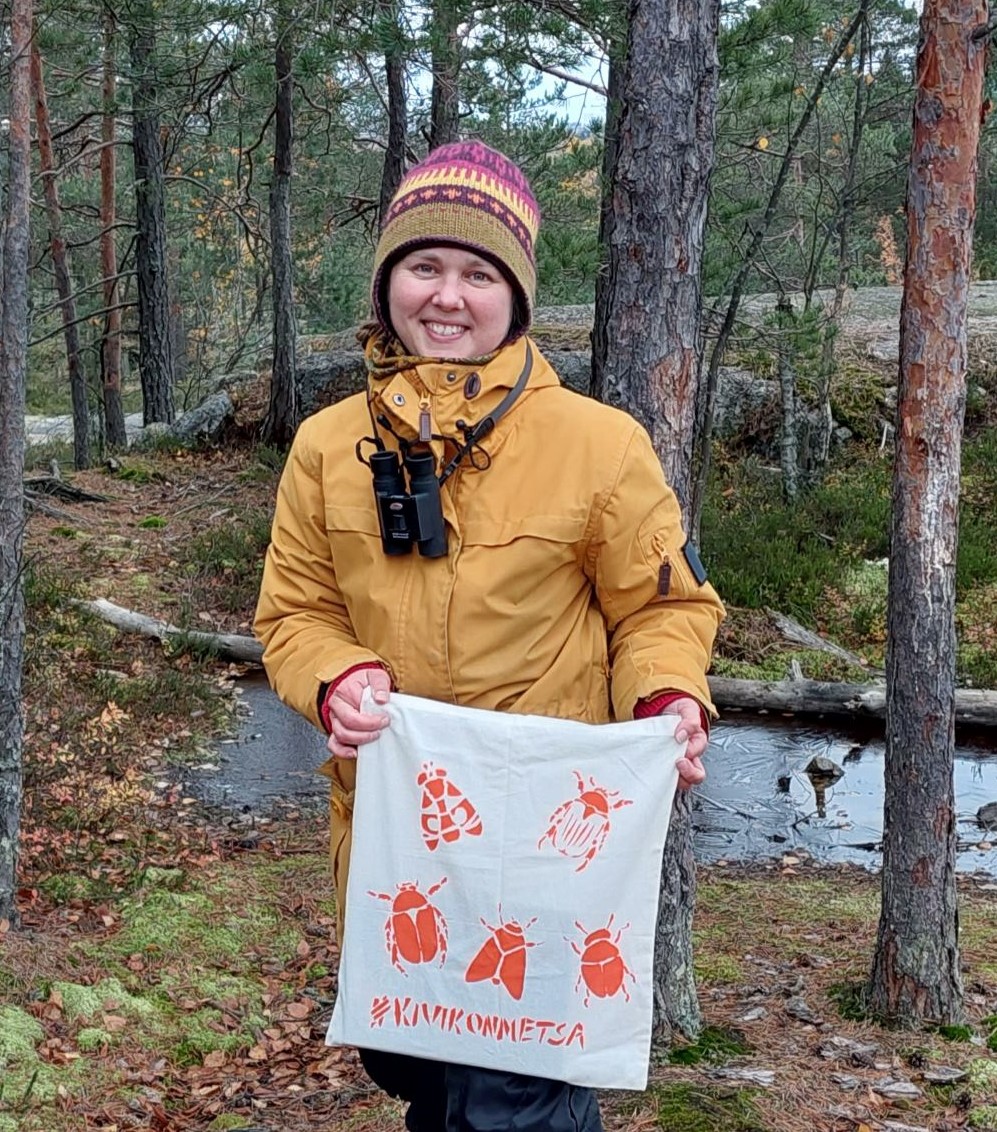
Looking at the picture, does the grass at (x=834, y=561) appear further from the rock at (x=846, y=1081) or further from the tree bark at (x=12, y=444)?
the tree bark at (x=12, y=444)

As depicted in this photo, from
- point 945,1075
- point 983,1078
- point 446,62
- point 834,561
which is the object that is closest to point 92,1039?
point 945,1075

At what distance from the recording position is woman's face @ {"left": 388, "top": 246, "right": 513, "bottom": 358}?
2.46m

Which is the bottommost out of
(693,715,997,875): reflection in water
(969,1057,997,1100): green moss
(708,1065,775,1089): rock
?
(693,715,997,875): reflection in water

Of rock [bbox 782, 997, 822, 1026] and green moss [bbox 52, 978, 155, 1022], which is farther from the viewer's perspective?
rock [bbox 782, 997, 822, 1026]

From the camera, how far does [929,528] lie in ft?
15.8

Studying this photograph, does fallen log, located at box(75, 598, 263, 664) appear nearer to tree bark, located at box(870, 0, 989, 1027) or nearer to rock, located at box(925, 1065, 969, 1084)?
tree bark, located at box(870, 0, 989, 1027)

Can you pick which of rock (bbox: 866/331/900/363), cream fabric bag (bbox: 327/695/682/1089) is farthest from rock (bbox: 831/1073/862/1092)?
rock (bbox: 866/331/900/363)

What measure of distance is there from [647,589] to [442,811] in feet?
1.95

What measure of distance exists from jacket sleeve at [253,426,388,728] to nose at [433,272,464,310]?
42 centimetres

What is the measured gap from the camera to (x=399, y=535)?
237 cm

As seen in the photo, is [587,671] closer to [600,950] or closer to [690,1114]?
[600,950]

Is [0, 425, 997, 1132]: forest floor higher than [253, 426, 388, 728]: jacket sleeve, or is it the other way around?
[253, 426, 388, 728]: jacket sleeve

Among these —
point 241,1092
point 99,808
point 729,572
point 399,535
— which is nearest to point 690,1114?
point 241,1092

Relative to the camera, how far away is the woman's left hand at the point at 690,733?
7.73ft
